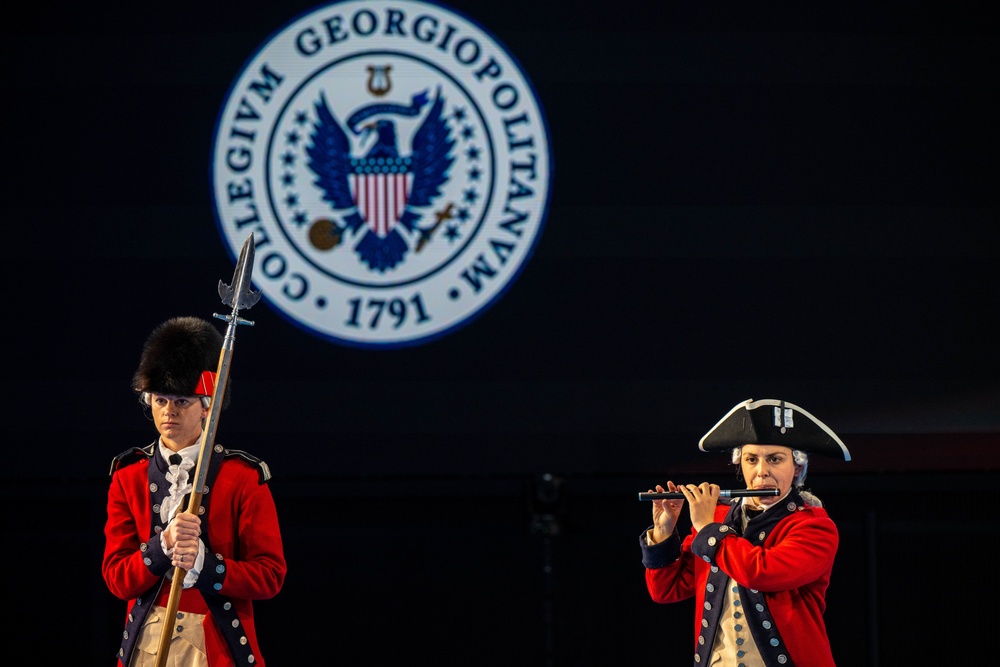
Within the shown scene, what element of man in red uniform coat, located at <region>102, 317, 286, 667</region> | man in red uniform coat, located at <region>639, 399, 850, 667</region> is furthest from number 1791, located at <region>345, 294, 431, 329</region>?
man in red uniform coat, located at <region>639, 399, 850, 667</region>

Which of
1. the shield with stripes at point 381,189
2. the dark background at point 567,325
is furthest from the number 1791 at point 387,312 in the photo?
the shield with stripes at point 381,189

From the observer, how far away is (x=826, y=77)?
4.37 metres

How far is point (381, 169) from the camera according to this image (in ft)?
14.6

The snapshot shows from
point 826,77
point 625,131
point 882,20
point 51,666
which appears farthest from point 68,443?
point 882,20

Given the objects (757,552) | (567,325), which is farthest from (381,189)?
(757,552)

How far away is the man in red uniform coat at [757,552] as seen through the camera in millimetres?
2551

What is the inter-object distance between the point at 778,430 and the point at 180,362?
4.43 feet

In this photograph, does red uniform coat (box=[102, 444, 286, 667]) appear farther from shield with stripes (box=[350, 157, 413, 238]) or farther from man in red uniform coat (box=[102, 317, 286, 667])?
shield with stripes (box=[350, 157, 413, 238])

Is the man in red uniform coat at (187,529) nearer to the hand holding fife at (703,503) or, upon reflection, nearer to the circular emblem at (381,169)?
the hand holding fife at (703,503)

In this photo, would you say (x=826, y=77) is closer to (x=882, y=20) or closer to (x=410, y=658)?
(x=882, y=20)

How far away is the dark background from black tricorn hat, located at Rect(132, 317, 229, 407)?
1.60 metres

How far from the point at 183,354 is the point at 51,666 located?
7.33 ft

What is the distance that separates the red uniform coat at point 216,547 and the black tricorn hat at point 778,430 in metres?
1.06

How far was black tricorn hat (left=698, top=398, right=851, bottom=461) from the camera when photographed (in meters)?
2.66
